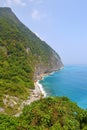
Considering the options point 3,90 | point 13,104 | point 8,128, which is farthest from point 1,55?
point 8,128

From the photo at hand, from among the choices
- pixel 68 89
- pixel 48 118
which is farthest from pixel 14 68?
pixel 48 118

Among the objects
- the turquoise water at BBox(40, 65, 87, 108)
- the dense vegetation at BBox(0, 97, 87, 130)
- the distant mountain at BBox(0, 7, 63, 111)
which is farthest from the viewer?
the turquoise water at BBox(40, 65, 87, 108)

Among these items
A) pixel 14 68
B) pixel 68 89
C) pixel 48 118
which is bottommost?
pixel 68 89

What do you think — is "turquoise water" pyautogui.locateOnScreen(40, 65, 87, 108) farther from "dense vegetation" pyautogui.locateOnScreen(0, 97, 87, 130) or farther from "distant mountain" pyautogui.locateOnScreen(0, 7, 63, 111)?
"dense vegetation" pyautogui.locateOnScreen(0, 97, 87, 130)

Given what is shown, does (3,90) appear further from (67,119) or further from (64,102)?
(67,119)

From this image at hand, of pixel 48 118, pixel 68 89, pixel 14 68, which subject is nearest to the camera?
pixel 48 118

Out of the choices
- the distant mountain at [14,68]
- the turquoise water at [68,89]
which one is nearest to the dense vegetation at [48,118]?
the distant mountain at [14,68]

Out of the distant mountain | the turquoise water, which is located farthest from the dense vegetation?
the turquoise water

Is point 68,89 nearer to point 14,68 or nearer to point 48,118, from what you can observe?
point 14,68
